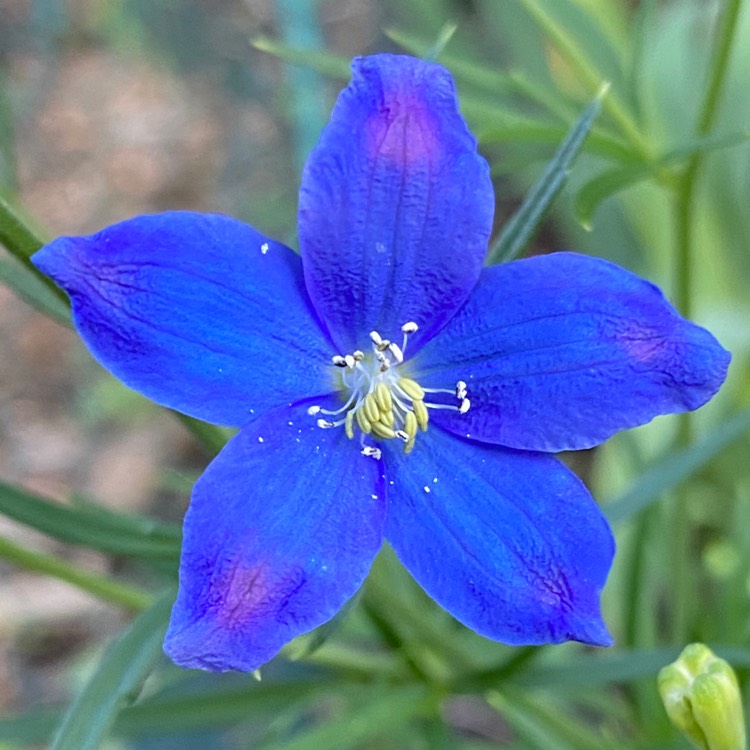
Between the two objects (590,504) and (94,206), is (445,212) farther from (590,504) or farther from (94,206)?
(94,206)

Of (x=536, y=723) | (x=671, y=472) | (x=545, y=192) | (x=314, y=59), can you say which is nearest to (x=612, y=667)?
(x=536, y=723)

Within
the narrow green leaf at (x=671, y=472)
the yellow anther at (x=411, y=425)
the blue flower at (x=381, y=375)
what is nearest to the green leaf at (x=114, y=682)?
the blue flower at (x=381, y=375)

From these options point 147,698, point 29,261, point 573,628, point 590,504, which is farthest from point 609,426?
point 147,698

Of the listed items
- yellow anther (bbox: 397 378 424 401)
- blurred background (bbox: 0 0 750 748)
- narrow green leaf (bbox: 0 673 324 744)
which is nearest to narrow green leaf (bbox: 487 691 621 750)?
blurred background (bbox: 0 0 750 748)

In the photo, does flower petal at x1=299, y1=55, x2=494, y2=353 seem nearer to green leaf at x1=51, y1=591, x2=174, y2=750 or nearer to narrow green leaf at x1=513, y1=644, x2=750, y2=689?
green leaf at x1=51, y1=591, x2=174, y2=750

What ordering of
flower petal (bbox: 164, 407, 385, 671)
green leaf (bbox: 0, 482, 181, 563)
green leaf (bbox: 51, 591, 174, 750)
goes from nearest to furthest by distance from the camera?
flower petal (bbox: 164, 407, 385, 671)
green leaf (bbox: 51, 591, 174, 750)
green leaf (bbox: 0, 482, 181, 563)

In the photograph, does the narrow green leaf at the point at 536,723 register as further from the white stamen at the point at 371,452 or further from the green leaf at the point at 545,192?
the green leaf at the point at 545,192

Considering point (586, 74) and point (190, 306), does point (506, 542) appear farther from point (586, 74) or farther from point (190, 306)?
point (586, 74)

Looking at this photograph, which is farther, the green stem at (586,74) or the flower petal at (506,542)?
the green stem at (586,74)
